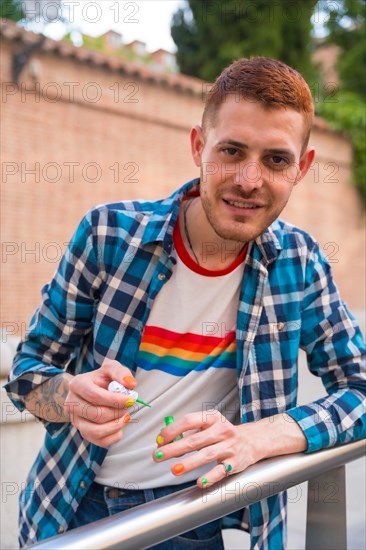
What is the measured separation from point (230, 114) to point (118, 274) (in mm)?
420

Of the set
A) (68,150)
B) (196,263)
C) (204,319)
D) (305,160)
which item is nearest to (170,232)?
(196,263)

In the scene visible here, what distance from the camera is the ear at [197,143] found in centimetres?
148

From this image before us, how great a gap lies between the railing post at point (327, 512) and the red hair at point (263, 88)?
73 centimetres

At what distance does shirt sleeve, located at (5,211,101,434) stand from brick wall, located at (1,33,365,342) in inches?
241

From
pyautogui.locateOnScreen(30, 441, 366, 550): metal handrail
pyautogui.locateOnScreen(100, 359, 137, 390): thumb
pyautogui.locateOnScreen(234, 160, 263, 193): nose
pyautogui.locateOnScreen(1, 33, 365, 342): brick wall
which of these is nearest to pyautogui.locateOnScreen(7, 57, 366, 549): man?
pyautogui.locateOnScreen(234, 160, 263, 193): nose

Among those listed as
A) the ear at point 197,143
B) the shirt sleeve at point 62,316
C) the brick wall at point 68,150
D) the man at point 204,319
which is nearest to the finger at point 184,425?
the man at point 204,319

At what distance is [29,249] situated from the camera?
7688 millimetres

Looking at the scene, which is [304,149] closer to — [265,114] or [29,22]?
[265,114]

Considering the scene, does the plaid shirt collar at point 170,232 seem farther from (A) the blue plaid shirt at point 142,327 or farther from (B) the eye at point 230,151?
(B) the eye at point 230,151

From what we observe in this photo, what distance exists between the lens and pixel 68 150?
324 inches

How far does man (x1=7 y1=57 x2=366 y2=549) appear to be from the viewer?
52.1 inches

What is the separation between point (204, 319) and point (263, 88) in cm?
51

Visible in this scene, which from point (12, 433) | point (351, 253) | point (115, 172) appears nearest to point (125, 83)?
point (115, 172)

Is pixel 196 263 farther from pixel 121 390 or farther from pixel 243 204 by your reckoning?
pixel 121 390
